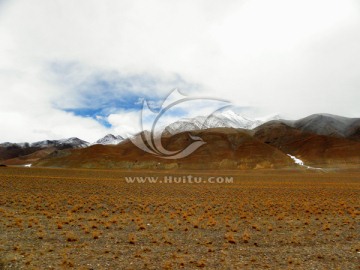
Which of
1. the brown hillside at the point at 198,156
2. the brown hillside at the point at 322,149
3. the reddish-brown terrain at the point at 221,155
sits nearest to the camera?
the brown hillside at the point at 198,156

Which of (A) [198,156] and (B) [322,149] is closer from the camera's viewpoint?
(A) [198,156]

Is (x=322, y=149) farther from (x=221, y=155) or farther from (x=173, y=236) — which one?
(x=173, y=236)

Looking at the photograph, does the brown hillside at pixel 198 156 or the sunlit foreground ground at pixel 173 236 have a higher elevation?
the brown hillside at pixel 198 156

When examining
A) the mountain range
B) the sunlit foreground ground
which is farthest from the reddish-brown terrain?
the sunlit foreground ground

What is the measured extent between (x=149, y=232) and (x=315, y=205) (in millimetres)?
14736

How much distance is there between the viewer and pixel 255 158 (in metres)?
103

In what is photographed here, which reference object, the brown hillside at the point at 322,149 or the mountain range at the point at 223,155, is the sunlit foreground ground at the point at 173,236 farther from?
the brown hillside at the point at 322,149

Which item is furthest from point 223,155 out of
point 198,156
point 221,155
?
point 198,156

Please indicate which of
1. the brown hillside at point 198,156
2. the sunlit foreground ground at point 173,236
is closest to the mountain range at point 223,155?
the brown hillside at point 198,156

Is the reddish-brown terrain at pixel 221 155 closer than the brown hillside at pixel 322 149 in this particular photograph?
Yes

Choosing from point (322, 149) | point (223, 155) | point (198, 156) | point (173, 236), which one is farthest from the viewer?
point (322, 149)

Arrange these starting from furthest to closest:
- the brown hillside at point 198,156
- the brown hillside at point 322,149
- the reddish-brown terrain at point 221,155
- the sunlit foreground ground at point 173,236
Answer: the brown hillside at point 322,149
the reddish-brown terrain at point 221,155
the brown hillside at point 198,156
the sunlit foreground ground at point 173,236

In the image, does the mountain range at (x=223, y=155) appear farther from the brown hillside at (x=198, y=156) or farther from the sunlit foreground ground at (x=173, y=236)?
the sunlit foreground ground at (x=173, y=236)

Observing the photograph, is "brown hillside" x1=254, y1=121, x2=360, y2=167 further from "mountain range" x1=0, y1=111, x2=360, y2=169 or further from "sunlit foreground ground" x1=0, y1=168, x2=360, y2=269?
"sunlit foreground ground" x1=0, y1=168, x2=360, y2=269
